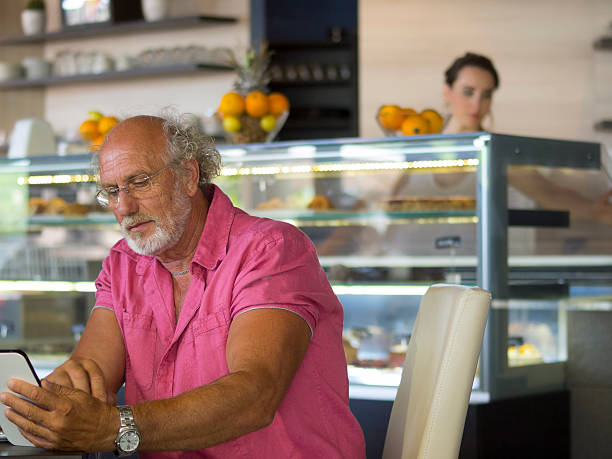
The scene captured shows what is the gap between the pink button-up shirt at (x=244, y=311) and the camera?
1616 millimetres

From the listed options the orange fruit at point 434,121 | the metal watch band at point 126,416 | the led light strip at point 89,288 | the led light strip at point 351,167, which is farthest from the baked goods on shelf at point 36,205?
the metal watch band at point 126,416

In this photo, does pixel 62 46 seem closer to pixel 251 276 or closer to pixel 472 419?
pixel 472 419

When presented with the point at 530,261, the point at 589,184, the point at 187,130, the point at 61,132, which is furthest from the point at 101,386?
the point at 61,132

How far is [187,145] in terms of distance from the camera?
1801 mm

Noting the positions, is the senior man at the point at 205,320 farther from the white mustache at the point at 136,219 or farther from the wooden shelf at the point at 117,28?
the wooden shelf at the point at 117,28

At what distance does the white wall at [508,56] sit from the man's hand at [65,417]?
15.3 feet

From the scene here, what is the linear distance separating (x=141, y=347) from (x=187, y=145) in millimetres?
416

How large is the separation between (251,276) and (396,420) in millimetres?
451

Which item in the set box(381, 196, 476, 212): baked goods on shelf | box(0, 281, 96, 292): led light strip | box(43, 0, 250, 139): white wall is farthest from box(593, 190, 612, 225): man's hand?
box(43, 0, 250, 139): white wall

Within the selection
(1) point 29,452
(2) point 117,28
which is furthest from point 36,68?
(1) point 29,452

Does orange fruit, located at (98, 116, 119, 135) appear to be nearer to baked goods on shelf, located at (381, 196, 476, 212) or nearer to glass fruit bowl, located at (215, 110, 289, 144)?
glass fruit bowl, located at (215, 110, 289, 144)

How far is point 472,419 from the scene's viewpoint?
259 cm

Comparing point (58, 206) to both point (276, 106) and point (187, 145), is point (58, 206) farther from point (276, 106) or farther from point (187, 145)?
point (187, 145)

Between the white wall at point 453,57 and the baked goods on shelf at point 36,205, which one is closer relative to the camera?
the baked goods on shelf at point 36,205
